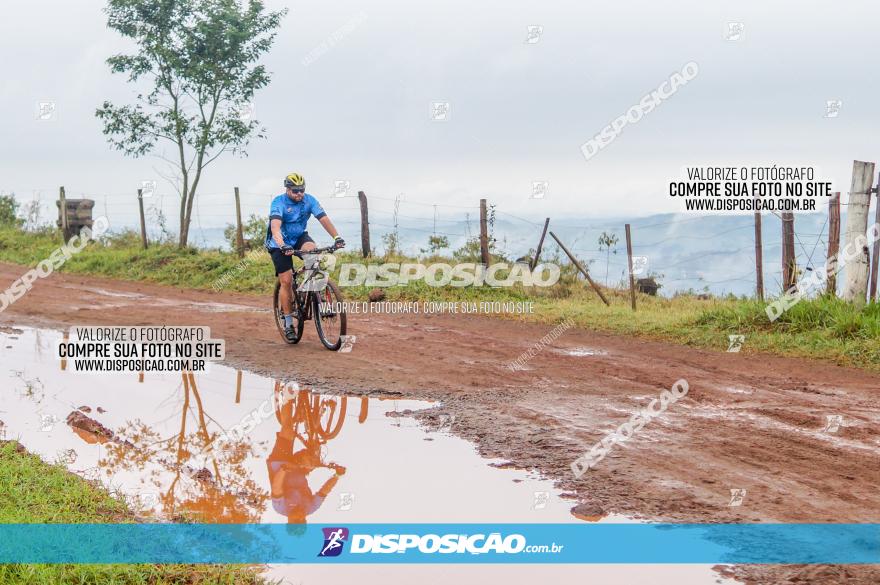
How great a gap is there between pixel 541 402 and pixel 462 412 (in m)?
0.89

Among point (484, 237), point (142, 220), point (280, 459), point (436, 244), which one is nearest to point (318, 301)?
point (280, 459)

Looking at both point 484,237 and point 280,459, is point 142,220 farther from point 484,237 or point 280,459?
point 280,459

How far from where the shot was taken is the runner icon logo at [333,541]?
5117 mm

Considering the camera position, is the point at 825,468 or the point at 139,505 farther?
the point at 825,468

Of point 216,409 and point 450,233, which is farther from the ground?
point 450,233

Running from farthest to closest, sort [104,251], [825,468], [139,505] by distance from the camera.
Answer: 1. [104,251]
2. [825,468]
3. [139,505]

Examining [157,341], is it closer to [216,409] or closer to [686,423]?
[216,409]

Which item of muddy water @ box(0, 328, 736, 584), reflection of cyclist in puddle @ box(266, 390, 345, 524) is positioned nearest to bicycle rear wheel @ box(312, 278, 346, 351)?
muddy water @ box(0, 328, 736, 584)

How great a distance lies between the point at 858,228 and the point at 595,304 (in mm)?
5274

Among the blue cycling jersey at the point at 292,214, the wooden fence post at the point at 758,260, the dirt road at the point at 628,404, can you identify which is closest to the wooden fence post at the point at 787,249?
the wooden fence post at the point at 758,260

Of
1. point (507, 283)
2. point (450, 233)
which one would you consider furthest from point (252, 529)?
point (450, 233)

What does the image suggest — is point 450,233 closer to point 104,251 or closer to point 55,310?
point 55,310

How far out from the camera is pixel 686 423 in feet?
25.8

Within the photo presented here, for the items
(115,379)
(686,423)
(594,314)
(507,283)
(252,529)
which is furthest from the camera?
(507,283)
